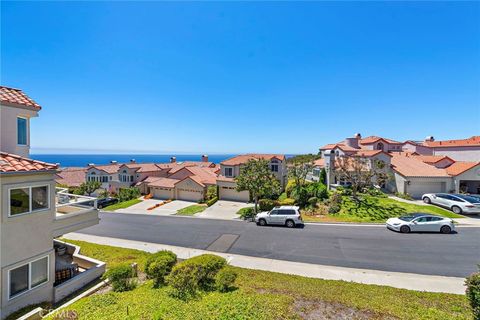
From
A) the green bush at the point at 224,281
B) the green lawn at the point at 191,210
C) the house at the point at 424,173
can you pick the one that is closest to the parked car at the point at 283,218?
the green lawn at the point at 191,210

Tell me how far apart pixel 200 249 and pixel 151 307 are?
8.46m

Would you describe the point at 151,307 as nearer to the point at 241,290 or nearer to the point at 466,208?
the point at 241,290

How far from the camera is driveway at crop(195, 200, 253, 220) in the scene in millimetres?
25609

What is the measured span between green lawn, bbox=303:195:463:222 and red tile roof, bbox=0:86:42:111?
22645 mm

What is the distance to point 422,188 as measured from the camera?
28.4m

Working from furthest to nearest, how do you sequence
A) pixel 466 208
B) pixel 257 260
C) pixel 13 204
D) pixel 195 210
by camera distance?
pixel 195 210, pixel 466 208, pixel 257 260, pixel 13 204

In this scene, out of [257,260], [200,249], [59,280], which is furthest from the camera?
[200,249]

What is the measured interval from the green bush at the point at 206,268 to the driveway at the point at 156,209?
19408 millimetres

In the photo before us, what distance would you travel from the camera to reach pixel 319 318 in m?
7.33

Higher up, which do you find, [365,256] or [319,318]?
[319,318]

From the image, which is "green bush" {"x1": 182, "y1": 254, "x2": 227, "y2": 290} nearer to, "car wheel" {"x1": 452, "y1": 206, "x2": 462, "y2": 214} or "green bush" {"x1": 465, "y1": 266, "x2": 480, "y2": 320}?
"green bush" {"x1": 465, "y1": 266, "x2": 480, "y2": 320}

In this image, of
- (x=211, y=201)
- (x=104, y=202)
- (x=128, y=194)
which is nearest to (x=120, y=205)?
(x=104, y=202)

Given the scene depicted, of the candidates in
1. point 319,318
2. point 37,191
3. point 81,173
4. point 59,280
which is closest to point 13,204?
point 37,191

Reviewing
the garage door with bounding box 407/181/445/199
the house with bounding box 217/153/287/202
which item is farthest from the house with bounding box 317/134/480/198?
the house with bounding box 217/153/287/202
